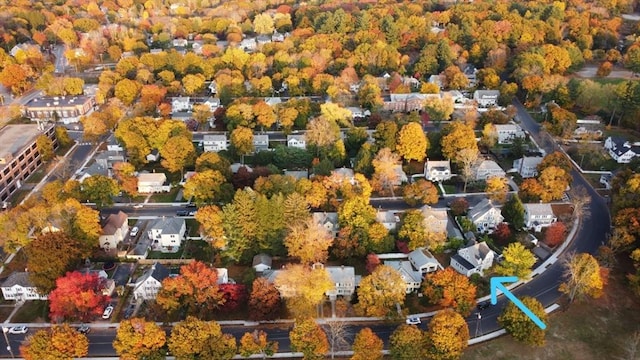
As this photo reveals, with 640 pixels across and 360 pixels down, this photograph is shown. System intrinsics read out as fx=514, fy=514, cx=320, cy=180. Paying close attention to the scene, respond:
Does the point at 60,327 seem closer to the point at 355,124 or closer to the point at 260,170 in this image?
the point at 260,170

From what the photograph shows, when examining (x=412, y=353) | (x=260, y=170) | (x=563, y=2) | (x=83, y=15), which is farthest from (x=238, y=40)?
(x=412, y=353)

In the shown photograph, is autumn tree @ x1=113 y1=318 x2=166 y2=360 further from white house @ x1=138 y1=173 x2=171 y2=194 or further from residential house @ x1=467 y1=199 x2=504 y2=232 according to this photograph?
residential house @ x1=467 y1=199 x2=504 y2=232

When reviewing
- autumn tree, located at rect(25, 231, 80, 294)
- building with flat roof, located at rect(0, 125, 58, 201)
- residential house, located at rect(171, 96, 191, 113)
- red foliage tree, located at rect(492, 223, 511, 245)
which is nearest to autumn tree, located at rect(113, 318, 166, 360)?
autumn tree, located at rect(25, 231, 80, 294)

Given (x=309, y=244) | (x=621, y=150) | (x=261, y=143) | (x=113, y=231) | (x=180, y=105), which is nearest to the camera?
(x=309, y=244)

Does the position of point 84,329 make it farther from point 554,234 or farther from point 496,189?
point 554,234

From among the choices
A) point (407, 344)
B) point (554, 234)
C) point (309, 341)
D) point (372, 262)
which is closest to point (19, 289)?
point (309, 341)

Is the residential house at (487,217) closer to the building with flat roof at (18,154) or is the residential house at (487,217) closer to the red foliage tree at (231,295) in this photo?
the red foliage tree at (231,295)
